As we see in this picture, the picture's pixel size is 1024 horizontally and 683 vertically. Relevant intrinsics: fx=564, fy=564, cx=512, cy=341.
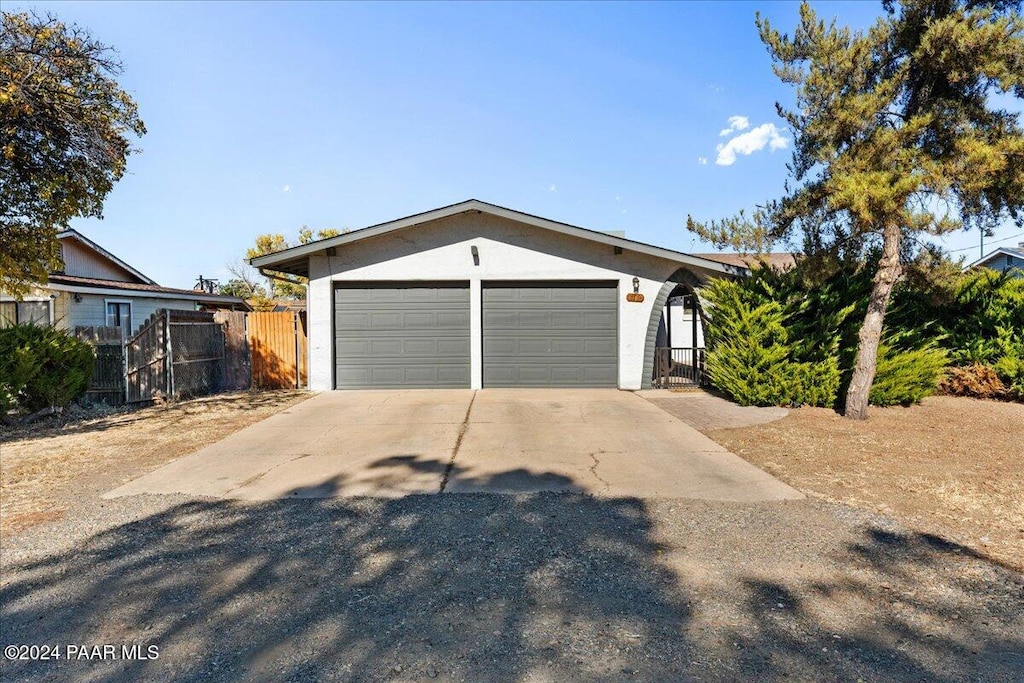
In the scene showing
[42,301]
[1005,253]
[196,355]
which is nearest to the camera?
Answer: [196,355]

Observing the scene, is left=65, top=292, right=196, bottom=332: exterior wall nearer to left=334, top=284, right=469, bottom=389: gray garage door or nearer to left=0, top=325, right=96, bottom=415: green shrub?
left=0, top=325, right=96, bottom=415: green shrub

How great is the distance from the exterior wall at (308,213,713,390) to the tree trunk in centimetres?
439

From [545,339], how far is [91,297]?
13304 mm

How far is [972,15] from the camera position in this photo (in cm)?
757

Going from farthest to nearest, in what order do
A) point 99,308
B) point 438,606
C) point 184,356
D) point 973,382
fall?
point 99,308
point 184,356
point 973,382
point 438,606

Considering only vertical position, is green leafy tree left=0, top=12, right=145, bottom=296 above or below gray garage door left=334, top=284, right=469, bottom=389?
above

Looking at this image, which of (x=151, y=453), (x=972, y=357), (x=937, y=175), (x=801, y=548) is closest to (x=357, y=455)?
(x=151, y=453)

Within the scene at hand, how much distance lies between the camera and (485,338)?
1273cm

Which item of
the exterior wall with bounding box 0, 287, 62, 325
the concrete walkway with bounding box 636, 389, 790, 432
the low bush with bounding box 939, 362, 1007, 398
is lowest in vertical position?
the concrete walkway with bounding box 636, 389, 790, 432

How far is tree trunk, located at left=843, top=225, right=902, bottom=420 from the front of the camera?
871cm

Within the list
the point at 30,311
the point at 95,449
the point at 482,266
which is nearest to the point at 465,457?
the point at 95,449

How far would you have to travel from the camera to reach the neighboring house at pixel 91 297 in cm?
1477

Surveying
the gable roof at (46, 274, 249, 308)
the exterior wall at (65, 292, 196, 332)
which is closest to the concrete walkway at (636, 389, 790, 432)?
the gable roof at (46, 274, 249, 308)

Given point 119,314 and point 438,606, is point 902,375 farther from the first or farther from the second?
point 119,314
